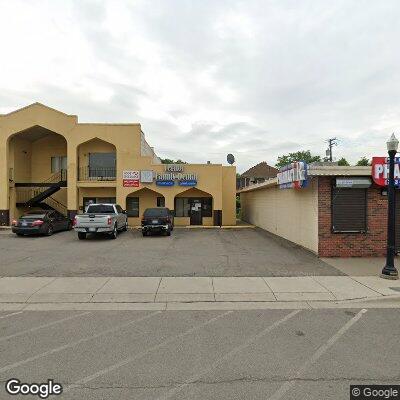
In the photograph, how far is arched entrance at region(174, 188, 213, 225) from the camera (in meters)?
25.2

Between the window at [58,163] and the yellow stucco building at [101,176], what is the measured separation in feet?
2.67

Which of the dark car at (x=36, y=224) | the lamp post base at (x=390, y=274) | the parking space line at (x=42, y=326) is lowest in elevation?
the parking space line at (x=42, y=326)

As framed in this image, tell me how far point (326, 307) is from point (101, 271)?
6.45m

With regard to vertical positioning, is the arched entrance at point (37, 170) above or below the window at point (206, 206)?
above

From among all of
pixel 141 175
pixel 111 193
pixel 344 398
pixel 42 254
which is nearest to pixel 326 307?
pixel 344 398

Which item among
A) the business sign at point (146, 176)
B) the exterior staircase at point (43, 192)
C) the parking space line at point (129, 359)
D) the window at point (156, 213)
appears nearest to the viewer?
the parking space line at point (129, 359)

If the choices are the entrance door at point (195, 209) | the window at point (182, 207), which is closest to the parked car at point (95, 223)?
the window at point (182, 207)

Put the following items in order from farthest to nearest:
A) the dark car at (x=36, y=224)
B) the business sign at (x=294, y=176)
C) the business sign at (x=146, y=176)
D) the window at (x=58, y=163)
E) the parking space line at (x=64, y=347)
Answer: the window at (x=58, y=163) < the business sign at (x=146, y=176) < the dark car at (x=36, y=224) < the business sign at (x=294, y=176) < the parking space line at (x=64, y=347)

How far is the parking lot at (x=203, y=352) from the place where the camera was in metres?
3.77

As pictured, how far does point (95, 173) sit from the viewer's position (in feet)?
83.4

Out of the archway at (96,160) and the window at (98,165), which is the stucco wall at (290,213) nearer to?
the archway at (96,160)

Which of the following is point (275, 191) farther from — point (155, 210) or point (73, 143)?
point (73, 143)

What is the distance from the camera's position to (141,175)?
23703 mm

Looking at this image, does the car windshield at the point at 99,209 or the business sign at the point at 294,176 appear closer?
the business sign at the point at 294,176
